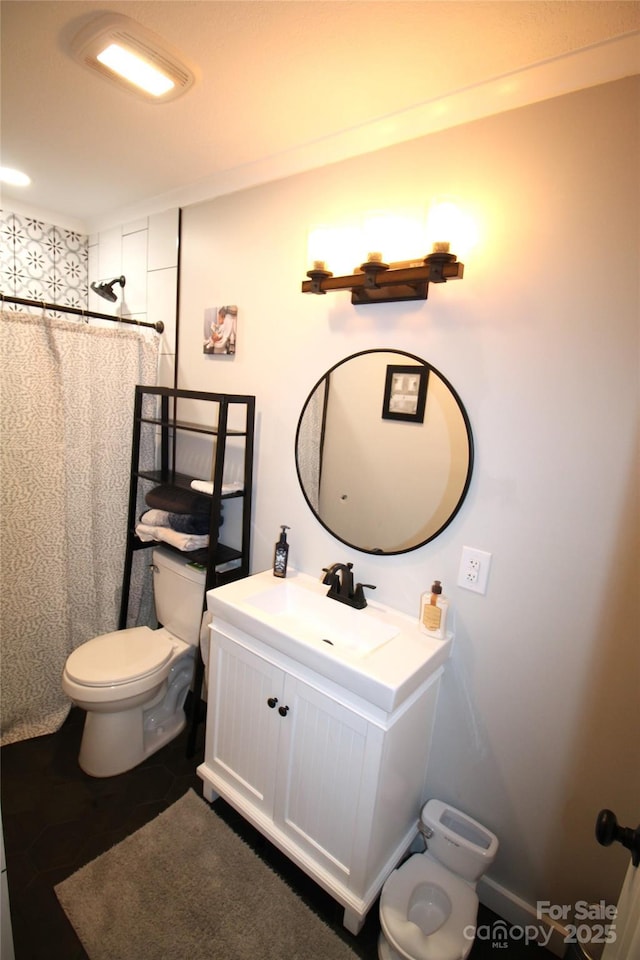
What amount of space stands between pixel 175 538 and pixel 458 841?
4.91 feet

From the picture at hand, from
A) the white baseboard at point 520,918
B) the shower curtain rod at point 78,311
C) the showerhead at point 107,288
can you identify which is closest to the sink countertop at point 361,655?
the white baseboard at point 520,918

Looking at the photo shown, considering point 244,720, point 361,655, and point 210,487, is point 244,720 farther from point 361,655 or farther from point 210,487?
point 210,487

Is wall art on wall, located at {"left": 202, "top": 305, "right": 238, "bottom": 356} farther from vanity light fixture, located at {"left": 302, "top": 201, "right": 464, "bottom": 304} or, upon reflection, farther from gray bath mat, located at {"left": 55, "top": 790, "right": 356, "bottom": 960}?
gray bath mat, located at {"left": 55, "top": 790, "right": 356, "bottom": 960}

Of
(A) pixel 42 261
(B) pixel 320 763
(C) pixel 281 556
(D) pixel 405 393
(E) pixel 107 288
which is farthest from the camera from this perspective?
(A) pixel 42 261

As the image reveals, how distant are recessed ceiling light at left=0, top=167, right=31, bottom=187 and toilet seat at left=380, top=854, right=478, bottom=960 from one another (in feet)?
10.3

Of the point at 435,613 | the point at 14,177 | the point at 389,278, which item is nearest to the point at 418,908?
the point at 435,613

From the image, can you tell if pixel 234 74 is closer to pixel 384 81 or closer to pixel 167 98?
pixel 167 98

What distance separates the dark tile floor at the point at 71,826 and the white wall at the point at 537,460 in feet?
1.66

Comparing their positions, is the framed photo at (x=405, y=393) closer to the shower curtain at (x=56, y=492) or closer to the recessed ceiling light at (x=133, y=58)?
the recessed ceiling light at (x=133, y=58)

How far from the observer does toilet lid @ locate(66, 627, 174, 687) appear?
5.55 feet

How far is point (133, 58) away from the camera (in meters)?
1.18

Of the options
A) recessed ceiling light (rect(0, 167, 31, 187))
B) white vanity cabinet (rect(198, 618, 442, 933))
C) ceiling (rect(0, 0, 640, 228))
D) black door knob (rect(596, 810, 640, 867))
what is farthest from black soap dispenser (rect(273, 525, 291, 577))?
recessed ceiling light (rect(0, 167, 31, 187))

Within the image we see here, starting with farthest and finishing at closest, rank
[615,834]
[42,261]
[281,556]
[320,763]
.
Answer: [42,261] < [281,556] < [320,763] < [615,834]

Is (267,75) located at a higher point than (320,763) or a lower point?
higher
